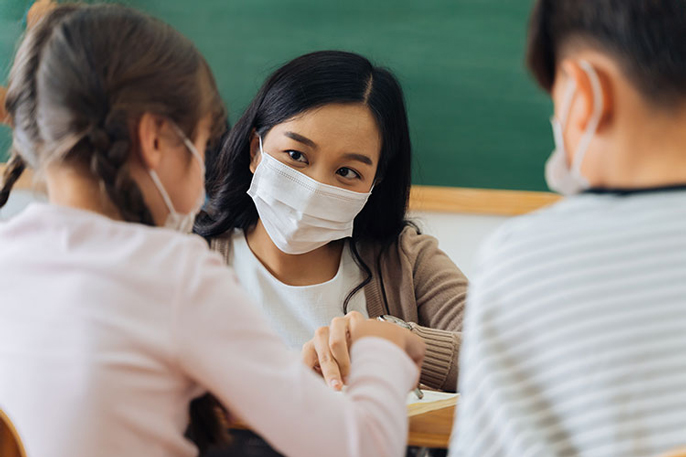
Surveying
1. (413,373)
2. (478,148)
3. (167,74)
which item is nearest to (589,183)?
(413,373)

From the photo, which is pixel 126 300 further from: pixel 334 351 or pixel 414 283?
pixel 414 283

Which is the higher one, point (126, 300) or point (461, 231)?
point (126, 300)

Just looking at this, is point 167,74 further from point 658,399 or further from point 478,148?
point 478,148

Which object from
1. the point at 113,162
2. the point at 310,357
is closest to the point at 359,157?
the point at 310,357

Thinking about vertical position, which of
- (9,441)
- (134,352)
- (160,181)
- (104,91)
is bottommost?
(9,441)

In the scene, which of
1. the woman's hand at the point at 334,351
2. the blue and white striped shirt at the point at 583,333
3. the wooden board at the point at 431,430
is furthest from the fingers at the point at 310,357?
the blue and white striped shirt at the point at 583,333

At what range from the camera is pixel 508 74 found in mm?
2541

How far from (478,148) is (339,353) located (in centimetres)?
162

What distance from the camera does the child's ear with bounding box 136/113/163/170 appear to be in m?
0.86

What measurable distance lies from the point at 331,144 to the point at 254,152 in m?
0.23

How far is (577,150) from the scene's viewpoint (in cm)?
79

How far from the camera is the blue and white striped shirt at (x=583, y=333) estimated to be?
2.12 ft

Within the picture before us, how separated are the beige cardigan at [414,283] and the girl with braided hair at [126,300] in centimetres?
71

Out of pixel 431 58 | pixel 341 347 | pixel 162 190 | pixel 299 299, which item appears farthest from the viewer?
pixel 431 58
